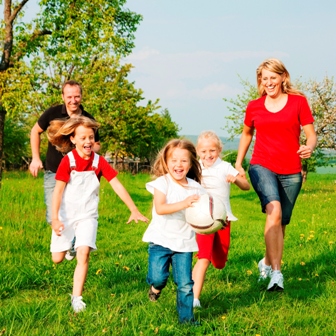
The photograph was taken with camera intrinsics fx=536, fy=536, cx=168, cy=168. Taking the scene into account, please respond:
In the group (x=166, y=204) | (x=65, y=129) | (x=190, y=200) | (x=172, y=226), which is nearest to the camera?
(x=190, y=200)

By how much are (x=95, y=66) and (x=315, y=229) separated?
2480 centimetres

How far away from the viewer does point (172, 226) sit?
4680 millimetres

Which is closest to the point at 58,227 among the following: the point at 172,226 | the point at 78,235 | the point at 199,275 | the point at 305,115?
the point at 78,235

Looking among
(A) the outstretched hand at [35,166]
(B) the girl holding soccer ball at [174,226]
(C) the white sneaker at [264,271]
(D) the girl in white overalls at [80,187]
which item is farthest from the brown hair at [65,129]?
(C) the white sneaker at [264,271]

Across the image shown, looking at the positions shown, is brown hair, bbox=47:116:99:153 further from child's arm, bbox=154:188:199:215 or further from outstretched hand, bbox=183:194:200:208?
outstretched hand, bbox=183:194:200:208

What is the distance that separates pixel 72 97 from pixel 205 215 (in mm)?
2709

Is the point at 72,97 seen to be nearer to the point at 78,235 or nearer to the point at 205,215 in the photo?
the point at 78,235

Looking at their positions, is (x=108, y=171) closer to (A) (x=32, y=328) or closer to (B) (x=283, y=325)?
(A) (x=32, y=328)

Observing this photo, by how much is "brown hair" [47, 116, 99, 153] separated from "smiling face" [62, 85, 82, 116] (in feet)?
0.99

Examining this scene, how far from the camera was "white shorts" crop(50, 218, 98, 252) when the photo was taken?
5.21m

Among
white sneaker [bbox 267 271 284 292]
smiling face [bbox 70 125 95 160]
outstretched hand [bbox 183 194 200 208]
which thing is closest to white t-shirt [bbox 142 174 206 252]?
outstretched hand [bbox 183 194 200 208]

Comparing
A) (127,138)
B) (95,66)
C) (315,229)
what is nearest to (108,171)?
(315,229)

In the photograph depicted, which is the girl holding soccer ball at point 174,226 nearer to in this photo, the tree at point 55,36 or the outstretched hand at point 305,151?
the outstretched hand at point 305,151

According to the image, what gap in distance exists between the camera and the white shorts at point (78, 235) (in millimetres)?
5215
